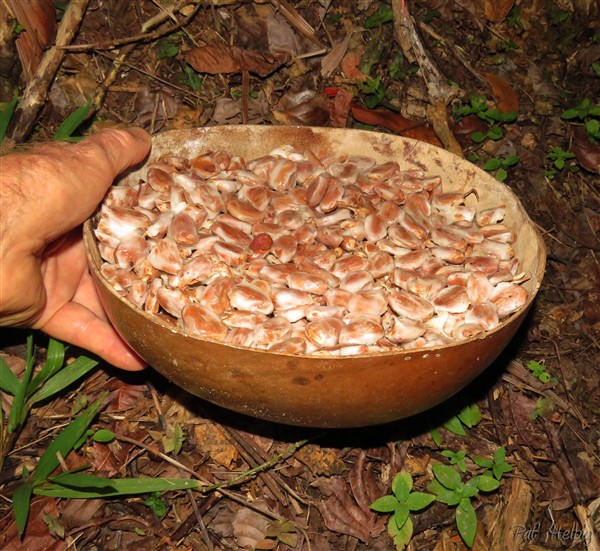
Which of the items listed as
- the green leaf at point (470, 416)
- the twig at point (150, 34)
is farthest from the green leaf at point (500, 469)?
the twig at point (150, 34)

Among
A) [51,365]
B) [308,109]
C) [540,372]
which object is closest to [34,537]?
[51,365]

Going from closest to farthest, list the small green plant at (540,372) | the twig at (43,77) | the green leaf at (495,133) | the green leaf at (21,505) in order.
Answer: the green leaf at (21,505) < the small green plant at (540,372) < the twig at (43,77) < the green leaf at (495,133)

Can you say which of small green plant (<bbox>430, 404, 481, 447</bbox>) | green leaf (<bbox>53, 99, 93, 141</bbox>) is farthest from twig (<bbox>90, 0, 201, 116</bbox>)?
small green plant (<bbox>430, 404, 481, 447</bbox>)

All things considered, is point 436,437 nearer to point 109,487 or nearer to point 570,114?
point 109,487

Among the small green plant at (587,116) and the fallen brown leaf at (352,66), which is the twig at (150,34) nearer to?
the fallen brown leaf at (352,66)

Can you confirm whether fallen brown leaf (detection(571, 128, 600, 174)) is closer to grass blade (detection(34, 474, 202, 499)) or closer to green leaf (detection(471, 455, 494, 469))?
green leaf (detection(471, 455, 494, 469))

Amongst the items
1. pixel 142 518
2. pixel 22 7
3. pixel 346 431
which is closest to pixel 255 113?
pixel 22 7
